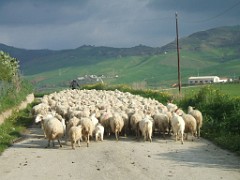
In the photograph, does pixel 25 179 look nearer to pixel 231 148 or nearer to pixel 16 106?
pixel 231 148

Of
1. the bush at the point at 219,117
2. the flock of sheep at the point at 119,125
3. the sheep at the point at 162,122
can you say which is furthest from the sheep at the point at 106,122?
the bush at the point at 219,117

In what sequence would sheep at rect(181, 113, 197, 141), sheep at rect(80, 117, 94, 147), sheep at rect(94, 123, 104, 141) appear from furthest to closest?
sheep at rect(181, 113, 197, 141), sheep at rect(94, 123, 104, 141), sheep at rect(80, 117, 94, 147)

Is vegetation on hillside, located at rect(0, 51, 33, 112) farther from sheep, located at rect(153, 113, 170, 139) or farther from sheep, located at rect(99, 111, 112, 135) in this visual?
sheep, located at rect(153, 113, 170, 139)

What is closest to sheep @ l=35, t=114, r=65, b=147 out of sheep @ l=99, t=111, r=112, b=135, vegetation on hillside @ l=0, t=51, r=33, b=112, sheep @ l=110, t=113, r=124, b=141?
sheep @ l=110, t=113, r=124, b=141

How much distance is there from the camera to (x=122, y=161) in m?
14.2

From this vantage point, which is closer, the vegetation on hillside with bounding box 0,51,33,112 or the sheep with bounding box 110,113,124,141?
the sheep with bounding box 110,113,124,141

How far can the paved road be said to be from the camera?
41.3 feet

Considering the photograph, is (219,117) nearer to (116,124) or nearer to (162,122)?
(162,122)

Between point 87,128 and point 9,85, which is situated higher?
point 9,85

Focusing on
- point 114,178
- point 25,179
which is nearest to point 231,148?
point 114,178

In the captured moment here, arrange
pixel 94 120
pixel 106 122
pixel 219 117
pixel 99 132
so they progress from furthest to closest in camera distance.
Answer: pixel 219 117, pixel 106 122, pixel 94 120, pixel 99 132

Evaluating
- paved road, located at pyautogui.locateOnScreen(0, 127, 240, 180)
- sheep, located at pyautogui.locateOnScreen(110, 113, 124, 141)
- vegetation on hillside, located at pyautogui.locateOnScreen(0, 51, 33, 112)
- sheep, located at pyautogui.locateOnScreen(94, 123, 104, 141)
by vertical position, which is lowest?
paved road, located at pyautogui.locateOnScreen(0, 127, 240, 180)

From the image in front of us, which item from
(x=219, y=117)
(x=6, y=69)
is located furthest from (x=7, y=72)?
(x=219, y=117)

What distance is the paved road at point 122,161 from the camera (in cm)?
1258
